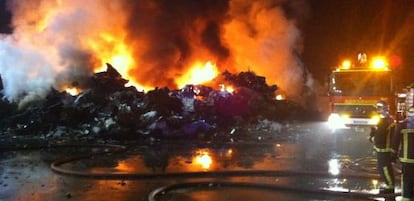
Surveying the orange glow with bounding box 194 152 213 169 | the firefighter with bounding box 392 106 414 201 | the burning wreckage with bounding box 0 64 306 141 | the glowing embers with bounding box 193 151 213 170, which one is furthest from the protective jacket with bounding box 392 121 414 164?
the burning wreckage with bounding box 0 64 306 141

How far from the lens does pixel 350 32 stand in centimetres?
3247

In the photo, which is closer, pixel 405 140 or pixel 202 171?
pixel 405 140

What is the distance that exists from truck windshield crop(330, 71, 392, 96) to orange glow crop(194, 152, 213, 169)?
15.8ft

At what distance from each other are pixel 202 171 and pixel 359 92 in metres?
7.28

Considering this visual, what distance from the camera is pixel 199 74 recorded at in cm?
2923

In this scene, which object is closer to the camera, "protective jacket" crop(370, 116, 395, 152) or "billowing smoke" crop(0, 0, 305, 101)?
"protective jacket" crop(370, 116, 395, 152)

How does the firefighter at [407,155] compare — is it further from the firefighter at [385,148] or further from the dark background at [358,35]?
the dark background at [358,35]

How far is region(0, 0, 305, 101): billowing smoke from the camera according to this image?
904 inches

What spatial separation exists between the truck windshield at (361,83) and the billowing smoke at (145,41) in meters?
12.5

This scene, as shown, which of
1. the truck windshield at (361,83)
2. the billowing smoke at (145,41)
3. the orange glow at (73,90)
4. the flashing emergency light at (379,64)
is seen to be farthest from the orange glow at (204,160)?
the orange glow at (73,90)

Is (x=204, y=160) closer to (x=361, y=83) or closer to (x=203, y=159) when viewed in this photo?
(x=203, y=159)

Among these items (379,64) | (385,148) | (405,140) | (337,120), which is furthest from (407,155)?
(379,64)

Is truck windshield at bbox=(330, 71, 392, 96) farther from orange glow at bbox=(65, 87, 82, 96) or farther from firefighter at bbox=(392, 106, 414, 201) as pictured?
orange glow at bbox=(65, 87, 82, 96)

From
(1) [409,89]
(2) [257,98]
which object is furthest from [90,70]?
(1) [409,89]
